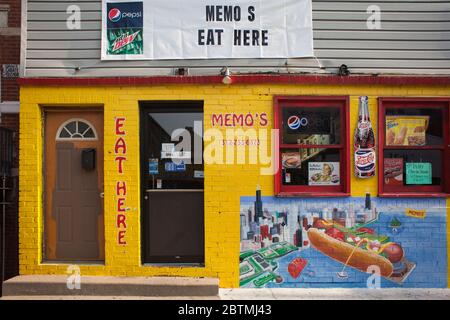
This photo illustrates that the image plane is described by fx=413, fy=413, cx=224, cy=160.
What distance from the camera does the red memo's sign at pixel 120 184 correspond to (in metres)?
6.19

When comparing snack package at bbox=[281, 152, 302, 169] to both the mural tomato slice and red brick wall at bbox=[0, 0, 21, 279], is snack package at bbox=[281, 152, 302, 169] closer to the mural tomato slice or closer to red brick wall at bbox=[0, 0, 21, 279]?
the mural tomato slice

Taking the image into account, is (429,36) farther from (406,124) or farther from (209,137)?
(209,137)

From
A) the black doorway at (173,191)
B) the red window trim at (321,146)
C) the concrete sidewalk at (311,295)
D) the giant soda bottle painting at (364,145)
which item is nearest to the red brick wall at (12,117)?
the concrete sidewalk at (311,295)

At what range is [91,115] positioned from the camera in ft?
21.2

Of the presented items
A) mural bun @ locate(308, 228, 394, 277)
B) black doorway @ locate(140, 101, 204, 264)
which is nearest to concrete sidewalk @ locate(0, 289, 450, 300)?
mural bun @ locate(308, 228, 394, 277)

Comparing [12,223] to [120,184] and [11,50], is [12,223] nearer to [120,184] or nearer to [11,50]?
[120,184]

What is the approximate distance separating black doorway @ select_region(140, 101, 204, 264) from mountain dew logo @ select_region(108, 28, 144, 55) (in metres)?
0.85

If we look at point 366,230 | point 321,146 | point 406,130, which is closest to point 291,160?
point 321,146

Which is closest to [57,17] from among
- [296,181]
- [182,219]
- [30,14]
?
[30,14]

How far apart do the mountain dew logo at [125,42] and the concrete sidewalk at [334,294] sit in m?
3.85

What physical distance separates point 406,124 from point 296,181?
1909 mm

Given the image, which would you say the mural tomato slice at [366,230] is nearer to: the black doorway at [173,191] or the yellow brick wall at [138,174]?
the yellow brick wall at [138,174]

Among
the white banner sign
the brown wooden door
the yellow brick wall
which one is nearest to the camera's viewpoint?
the yellow brick wall

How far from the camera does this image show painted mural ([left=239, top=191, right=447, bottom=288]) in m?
6.17
